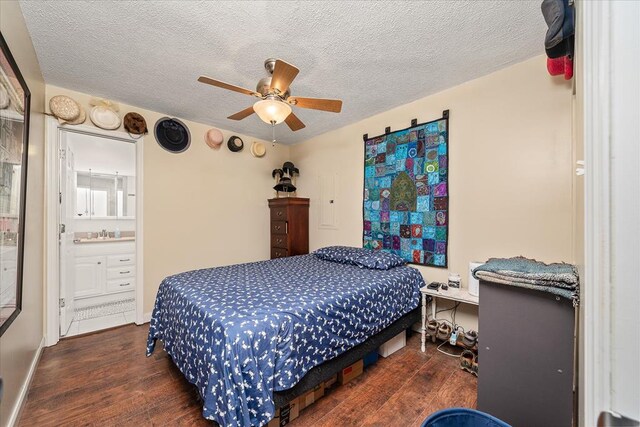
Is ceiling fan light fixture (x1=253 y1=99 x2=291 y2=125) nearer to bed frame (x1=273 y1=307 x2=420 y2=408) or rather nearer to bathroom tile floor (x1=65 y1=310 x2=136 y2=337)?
bed frame (x1=273 y1=307 x2=420 y2=408)

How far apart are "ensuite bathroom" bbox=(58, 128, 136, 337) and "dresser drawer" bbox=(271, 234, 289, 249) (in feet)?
6.02

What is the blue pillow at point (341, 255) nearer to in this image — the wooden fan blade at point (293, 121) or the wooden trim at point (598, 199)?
the wooden fan blade at point (293, 121)

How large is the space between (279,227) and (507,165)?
9.70 feet

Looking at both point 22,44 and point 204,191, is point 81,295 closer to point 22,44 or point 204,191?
point 204,191

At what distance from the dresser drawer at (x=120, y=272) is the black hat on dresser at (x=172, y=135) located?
6.97ft

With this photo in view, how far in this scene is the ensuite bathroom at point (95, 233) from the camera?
2.78m

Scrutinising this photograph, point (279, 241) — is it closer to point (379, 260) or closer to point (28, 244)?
point (379, 260)

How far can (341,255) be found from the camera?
118 inches

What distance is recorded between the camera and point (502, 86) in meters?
2.32

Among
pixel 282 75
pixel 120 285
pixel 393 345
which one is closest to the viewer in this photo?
pixel 282 75

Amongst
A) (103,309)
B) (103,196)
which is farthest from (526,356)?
(103,196)

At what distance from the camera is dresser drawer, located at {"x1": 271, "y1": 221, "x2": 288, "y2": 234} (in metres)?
4.00

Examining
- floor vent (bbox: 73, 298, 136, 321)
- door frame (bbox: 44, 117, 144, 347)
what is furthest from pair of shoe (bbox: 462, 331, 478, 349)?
floor vent (bbox: 73, 298, 136, 321)

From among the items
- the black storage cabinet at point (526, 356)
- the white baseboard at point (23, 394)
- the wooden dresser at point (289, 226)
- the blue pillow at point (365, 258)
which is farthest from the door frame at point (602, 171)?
the wooden dresser at point (289, 226)
